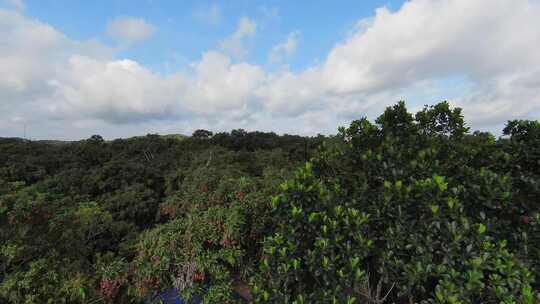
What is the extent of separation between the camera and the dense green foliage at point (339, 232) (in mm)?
2781

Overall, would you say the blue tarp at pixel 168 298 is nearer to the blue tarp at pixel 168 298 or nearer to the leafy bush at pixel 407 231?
the blue tarp at pixel 168 298

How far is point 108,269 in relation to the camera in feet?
15.4

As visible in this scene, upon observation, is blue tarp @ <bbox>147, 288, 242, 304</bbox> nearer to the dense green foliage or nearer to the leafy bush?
the dense green foliage

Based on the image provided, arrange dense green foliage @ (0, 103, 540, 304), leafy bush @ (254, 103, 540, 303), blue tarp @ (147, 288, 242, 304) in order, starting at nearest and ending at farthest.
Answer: leafy bush @ (254, 103, 540, 303)
dense green foliage @ (0, 103, 540, 304)
blue tarp @ (147, 288, 242, 304)

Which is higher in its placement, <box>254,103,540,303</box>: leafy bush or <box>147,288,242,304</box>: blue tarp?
<box>254,103,540,303</box>: leafy bush

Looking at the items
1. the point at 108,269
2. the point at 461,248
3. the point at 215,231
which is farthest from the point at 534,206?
the point at 108,269

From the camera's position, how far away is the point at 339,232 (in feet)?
10.1

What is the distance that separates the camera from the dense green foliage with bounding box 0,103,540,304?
2.78 m

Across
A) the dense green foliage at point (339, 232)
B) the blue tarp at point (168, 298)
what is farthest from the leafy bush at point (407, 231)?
the blue tarp at point (168, 298)

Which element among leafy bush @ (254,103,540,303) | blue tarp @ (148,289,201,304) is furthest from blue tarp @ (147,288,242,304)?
leafy bush @ (254,103,540,303)

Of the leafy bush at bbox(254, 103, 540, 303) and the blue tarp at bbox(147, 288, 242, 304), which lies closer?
the leafy bush at bbox(254, 103, 540, 303)

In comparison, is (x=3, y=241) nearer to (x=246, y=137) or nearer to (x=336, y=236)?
(x=336, y=236)

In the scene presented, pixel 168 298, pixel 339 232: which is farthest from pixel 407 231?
pixel 168 298

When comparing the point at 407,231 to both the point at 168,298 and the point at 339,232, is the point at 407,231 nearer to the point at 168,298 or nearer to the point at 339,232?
the point at 339,232
